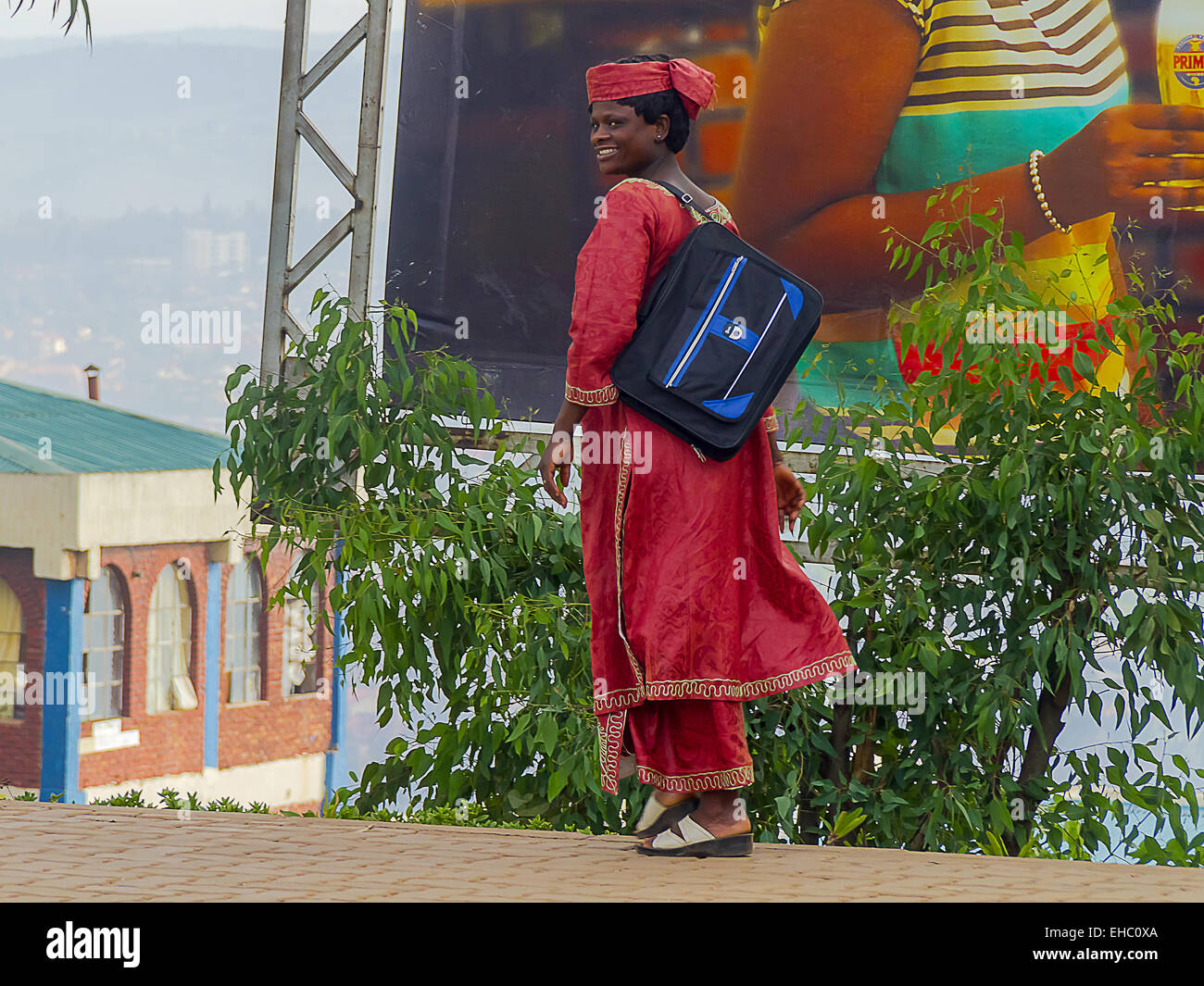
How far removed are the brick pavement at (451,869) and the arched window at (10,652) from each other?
42.6 feet

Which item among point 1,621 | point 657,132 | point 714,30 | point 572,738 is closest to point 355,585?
point 572,738

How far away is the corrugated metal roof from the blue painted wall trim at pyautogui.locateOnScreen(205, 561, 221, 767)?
1486 millimetres

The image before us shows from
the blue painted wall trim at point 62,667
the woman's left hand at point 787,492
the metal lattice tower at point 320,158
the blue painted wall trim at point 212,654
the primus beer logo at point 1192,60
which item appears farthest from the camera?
the blue painted wall trim at point 212,654

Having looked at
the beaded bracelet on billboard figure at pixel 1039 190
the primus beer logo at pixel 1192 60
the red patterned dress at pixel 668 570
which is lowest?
the red patterned dress at pixel 668 570

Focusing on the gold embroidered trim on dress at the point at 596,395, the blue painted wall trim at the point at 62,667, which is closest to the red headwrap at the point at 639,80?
the gold embroidered trim on dress at the point at 596,395

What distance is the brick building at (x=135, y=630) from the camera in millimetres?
15617

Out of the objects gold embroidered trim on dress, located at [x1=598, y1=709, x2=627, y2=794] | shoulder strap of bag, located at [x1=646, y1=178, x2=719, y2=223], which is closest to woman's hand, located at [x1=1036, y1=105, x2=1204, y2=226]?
shoulder strap of bag, located at [x1=646, y1=178, x2=719, y2=223]

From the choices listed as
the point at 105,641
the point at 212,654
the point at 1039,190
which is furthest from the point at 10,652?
the point at 1039,190

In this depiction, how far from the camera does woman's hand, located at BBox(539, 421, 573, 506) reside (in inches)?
134

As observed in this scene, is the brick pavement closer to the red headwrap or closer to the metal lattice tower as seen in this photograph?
the red headwrap

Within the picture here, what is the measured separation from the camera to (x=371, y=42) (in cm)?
582

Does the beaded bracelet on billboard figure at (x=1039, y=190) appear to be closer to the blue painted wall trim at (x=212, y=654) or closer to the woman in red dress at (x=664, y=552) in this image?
the woman in red dress at (x=664, y=552)

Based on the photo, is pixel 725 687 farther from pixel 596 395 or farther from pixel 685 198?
pixel 685 198

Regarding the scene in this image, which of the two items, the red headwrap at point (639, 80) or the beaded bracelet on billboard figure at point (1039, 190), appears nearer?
the red headwrap at point (639, 80)
